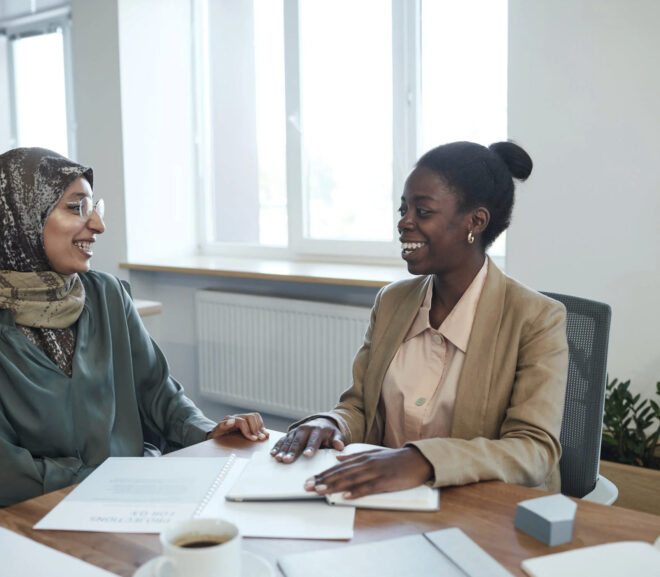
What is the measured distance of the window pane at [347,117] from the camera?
3.37m

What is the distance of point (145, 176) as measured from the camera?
157 inches

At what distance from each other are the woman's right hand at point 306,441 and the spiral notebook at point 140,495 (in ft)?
0.29

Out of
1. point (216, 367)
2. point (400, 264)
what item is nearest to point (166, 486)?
point (400, 264)

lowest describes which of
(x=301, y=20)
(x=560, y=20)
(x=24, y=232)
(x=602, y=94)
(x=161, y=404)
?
(x=161, y=404)

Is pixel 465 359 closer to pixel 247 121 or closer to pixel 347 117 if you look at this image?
pixel 347 117

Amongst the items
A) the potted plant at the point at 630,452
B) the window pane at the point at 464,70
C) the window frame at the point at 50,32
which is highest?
the window frame at the point at 50,32

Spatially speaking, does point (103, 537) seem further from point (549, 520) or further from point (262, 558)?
point (549, 520)

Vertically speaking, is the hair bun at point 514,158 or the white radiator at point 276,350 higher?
the hair bun at point 514,158

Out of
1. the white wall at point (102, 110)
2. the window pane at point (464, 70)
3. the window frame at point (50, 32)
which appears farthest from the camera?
the window frame at point (50, 32)

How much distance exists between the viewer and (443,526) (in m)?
1.00

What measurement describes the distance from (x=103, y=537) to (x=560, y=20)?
7.55 ft

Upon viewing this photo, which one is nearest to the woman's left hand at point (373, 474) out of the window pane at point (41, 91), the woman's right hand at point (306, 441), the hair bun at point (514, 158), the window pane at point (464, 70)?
the woman's right hand at point (306, 441)

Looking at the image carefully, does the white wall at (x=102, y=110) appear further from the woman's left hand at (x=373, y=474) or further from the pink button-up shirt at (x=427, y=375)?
the woman's left hand at (x=373, y=474)

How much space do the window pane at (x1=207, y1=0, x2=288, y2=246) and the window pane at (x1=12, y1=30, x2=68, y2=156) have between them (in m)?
1.25
